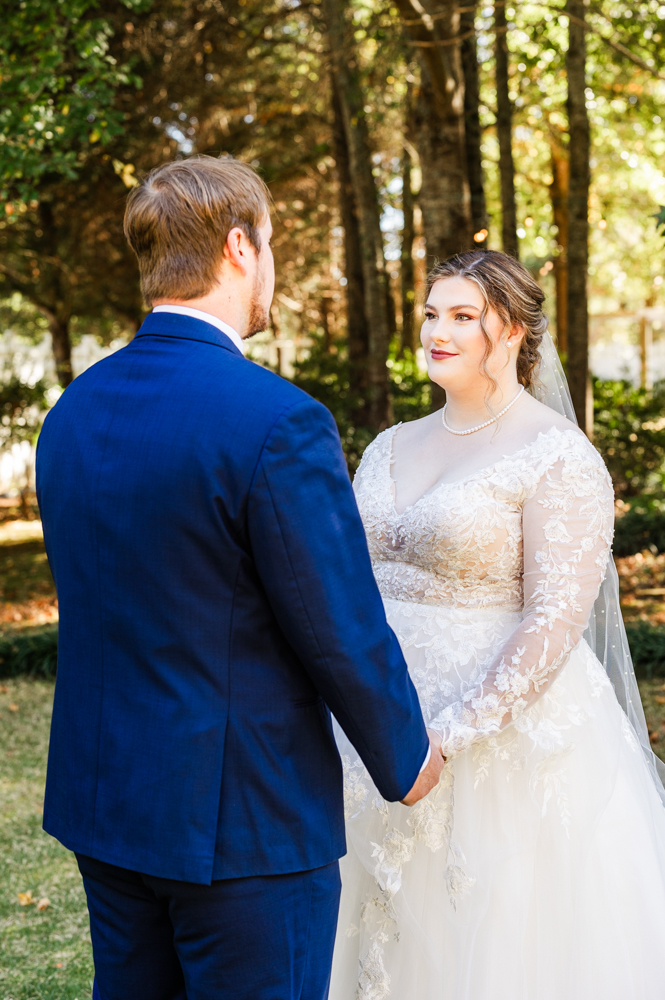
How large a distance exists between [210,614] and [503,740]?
122 cm

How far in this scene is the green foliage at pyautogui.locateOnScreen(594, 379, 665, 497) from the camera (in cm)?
1222

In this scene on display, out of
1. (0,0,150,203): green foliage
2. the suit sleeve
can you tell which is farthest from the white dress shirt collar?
(0,0,150,203): green foliage

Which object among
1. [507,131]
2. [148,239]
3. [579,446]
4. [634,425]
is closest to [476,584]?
[579,446]

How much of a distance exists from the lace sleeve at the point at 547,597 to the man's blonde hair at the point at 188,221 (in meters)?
1.12

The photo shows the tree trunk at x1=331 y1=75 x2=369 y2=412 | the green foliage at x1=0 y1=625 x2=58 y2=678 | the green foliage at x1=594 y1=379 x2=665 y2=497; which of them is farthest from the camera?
the green foliage at x1=594 y1=379 x2=665 y2=497

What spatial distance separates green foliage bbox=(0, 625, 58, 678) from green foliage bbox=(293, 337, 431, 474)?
12.0 ft

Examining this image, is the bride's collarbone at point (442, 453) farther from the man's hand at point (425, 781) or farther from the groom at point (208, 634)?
the groom at point (208, 634)

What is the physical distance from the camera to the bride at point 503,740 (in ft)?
7.80

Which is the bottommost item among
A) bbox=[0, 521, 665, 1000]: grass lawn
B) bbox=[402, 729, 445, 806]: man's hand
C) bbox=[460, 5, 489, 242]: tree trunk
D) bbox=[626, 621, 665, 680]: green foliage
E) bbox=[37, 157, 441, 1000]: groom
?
bbox=[0, 521, 665, 1000]: grass lawn

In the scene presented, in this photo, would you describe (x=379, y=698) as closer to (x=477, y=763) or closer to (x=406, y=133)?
(x=477, y=763)

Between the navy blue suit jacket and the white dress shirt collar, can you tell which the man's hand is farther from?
the white dress shirt collar

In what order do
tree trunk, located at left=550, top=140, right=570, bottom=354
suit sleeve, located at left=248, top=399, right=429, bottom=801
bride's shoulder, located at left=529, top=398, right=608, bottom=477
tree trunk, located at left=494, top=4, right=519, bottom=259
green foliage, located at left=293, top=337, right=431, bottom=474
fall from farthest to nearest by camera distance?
tree trunk, located at left=550, top=140, right=570, bottom=354, green foliage, located at left=293, top=337, right=431, bottom=474, tree trunk, located at left=494, top=4, right=519, bottom=259, bride's shoulder, located at left=529, top=398, right=608, bottom=477, suit sleeve, located at left=248, top=399, right=429, bottom=801

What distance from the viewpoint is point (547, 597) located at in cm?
238

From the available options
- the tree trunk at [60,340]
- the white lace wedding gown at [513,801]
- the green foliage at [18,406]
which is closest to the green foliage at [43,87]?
the green foliage at [18,406]
